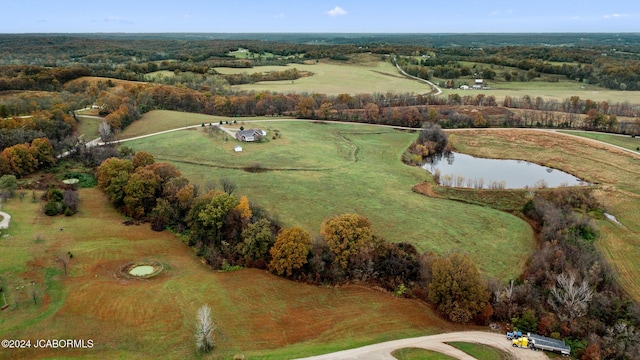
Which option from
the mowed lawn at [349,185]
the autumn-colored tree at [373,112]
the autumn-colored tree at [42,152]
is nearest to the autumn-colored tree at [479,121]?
the mowed lawn at [349,185]

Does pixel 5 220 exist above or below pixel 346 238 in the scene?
below

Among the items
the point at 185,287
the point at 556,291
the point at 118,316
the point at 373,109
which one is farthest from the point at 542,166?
the point at 118,316

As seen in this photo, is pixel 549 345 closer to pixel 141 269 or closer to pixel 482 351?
pixel 482 351

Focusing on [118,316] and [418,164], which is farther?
[418,164]

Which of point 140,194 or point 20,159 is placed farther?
point 20,159

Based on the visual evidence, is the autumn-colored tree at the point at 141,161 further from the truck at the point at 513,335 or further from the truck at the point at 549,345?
the truck at the point at 549,345

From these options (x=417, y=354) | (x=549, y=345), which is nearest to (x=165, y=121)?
(x=417, y=354)

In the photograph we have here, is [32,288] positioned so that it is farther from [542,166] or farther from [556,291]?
[542,166]
